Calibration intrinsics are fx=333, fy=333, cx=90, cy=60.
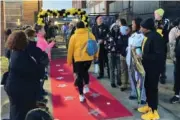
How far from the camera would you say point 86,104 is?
7.38 meters

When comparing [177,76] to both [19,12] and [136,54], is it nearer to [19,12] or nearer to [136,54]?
[136,54]

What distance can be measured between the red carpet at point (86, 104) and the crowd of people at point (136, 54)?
31 cm

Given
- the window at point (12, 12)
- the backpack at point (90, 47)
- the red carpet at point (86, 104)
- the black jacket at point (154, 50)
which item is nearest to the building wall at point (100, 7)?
the window at point (12, 12)

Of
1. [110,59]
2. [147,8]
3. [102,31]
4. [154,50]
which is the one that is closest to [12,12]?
[147,8]

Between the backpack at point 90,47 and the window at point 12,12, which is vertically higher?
the window at point 12,12

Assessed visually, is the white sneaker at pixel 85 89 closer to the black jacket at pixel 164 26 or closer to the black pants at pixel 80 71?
the black pants at pixel 80 71

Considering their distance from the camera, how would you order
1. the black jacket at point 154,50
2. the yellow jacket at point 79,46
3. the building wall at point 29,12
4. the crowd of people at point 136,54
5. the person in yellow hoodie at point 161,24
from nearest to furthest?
the black jacket at point 154,50 < the crowd of people at point 136,54 < the yellow jacket at point 79,46 < the person in yellow hoodie at point 161,24 < the building wall at point 29,12

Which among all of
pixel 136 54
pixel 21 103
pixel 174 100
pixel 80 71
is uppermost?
pixel 136 54

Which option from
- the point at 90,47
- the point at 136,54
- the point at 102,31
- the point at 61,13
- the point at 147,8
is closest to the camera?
the point at 136,54

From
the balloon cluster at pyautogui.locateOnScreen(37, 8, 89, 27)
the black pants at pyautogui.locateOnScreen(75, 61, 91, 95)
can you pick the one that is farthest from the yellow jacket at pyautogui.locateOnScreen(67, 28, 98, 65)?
the balloon cluster at pyautogui.locateOnScreen(37, 8, 89, 27)

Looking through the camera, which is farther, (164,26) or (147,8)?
(147,8)

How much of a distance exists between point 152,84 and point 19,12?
15.9 m

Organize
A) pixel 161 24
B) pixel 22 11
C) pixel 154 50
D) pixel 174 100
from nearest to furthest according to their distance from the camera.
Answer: pixel 154 50 → pixel 174 100 → pixel 161 24 → pixel 22 11

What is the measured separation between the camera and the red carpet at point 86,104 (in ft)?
21.7
